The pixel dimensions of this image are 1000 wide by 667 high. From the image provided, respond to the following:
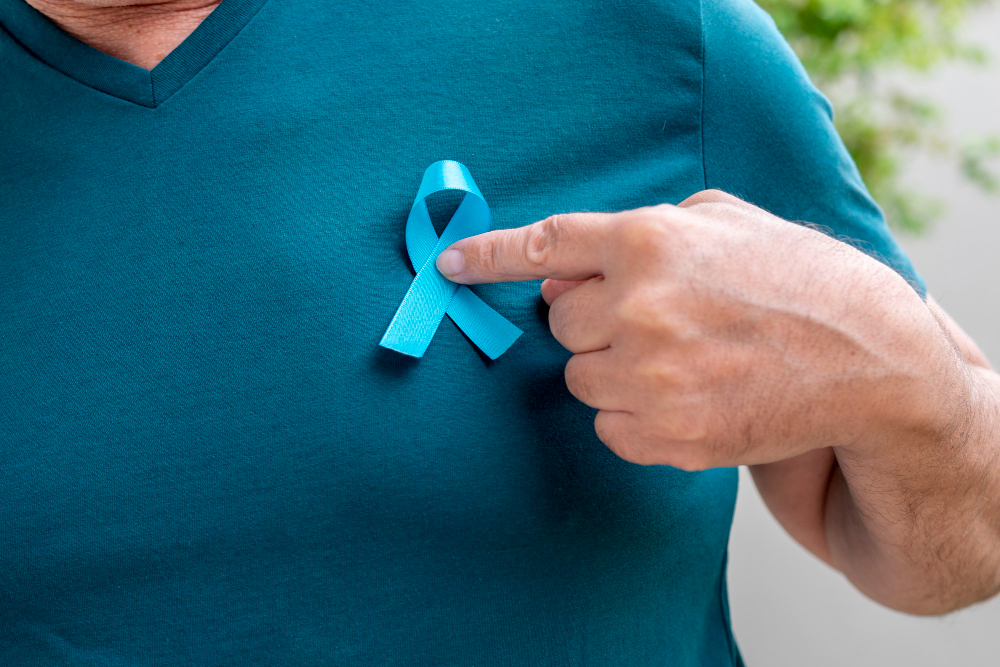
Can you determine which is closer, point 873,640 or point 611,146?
point 611,146

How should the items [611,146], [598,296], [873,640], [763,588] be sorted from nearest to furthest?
[598,296]
[611,146]
[873,640]
[763,588]

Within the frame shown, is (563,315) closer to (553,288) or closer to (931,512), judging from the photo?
(553,288)

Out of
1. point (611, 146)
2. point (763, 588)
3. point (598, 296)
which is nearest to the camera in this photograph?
point (598, 296)

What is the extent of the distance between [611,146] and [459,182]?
17cm

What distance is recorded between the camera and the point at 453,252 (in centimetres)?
62

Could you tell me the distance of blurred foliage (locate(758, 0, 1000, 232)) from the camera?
5.64 ft

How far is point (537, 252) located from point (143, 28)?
430mm

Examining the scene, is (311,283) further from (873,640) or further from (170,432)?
(873,640)

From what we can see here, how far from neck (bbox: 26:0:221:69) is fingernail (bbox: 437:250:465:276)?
1.06ft

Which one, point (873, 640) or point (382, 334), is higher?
point (382, 334)

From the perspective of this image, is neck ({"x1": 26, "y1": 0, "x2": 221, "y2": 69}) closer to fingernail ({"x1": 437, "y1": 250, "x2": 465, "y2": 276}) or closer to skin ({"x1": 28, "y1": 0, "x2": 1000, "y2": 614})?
skin ({"x1": 28, "y1": 0, "x2": 1000, "y2": 614})

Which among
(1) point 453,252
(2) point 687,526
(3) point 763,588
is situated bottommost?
(3) point 763,588

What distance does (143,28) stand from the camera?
0.69m

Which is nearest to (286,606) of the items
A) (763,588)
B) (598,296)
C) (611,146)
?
(598,296)
